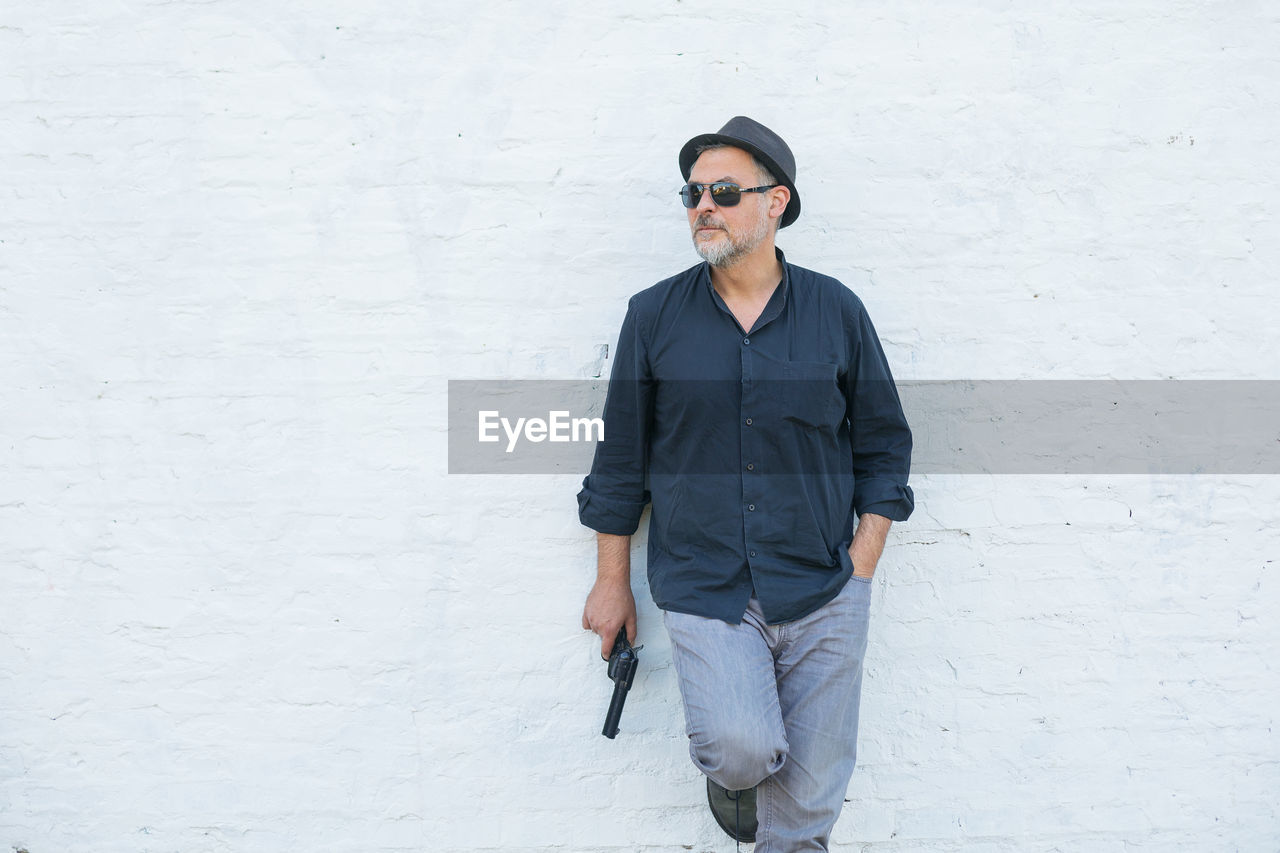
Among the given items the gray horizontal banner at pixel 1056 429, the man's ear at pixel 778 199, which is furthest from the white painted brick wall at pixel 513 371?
the man's ear at pixel 778 199

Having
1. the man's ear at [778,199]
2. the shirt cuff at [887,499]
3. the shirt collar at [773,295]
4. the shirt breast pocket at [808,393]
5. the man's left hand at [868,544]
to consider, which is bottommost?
the man's left hand at [868,544]

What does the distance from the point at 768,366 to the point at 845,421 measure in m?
0.38

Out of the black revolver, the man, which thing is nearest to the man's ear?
the man

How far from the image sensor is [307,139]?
10.5 ft

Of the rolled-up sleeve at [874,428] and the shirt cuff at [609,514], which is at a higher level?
the rolled-up sleeve at [874,428]

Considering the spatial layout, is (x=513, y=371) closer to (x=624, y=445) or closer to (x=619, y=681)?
(x=624, y=445)

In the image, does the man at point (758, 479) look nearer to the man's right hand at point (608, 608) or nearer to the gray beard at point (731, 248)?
the gray beard at point (731, 248)

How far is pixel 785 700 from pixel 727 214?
57.7 inches

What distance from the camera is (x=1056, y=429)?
339 cm

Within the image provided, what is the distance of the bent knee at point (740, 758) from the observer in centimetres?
276

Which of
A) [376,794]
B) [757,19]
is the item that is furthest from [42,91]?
[376,794]

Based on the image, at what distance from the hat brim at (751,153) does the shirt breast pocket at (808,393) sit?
0.52 m

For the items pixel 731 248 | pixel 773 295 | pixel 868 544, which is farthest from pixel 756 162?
pixel 868 544

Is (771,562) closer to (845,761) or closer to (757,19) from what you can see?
(845,761)
